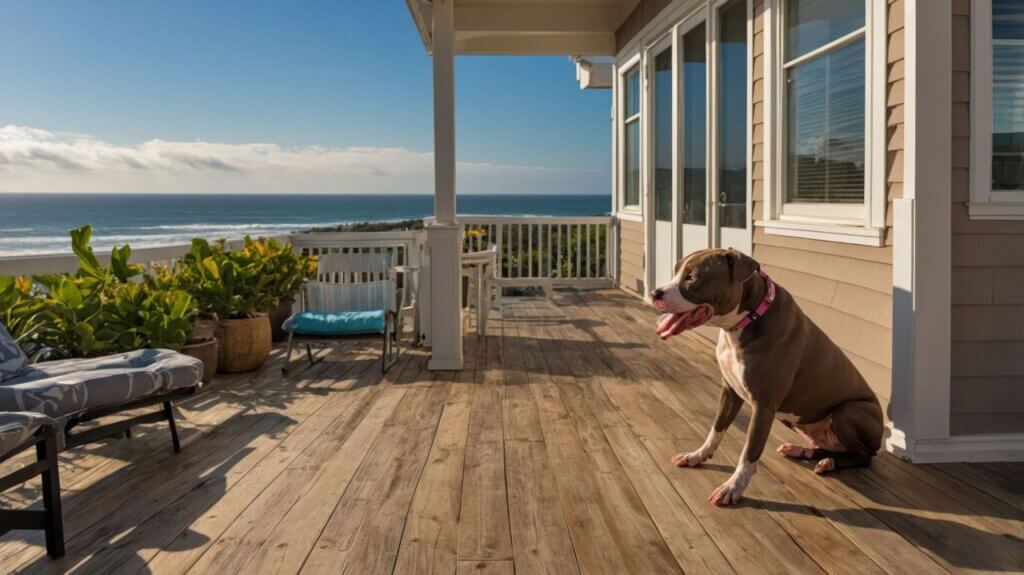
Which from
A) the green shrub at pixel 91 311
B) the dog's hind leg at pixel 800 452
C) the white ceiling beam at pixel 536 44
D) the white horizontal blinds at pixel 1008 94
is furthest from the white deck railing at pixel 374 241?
the white horizontal blinds at pixel 1008 94

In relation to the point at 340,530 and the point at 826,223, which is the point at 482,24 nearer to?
the point at 826,223

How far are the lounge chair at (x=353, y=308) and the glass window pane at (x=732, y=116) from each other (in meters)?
2.23

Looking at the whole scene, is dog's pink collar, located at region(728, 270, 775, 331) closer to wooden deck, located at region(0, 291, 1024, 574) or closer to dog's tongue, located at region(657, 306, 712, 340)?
dog's tongue, located at region(657, 306, 712, 340)

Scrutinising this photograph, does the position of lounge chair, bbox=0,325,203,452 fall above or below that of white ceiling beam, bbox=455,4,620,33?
below

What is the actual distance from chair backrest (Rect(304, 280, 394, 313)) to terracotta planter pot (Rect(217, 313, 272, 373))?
49cm

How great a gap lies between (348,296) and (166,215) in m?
34.9

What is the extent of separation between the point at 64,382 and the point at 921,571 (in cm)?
281

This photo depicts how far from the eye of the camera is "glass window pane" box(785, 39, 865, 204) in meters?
3.48

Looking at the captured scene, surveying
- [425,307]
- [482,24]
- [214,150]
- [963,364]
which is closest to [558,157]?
[214,150]

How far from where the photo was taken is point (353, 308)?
17.6ft

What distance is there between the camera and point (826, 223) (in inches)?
146

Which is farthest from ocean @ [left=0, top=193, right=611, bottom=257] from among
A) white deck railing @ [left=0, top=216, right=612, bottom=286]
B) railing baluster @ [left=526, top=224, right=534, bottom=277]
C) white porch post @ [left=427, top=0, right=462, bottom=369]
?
white porch post @ [left=427, top=0, right=462, bottom=369]

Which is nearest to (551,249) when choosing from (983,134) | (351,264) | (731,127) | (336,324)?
(351,264)

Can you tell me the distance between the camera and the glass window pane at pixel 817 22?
11.5ft
